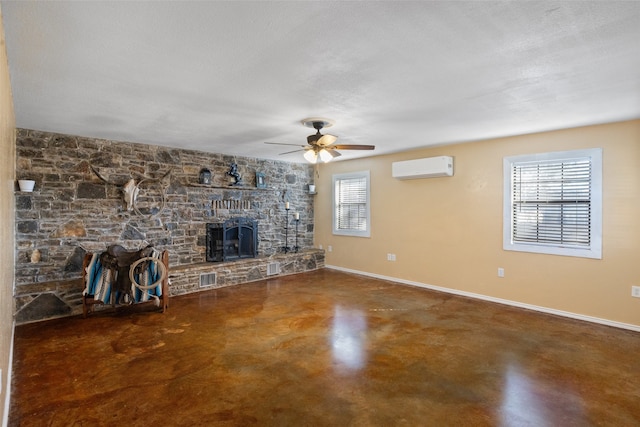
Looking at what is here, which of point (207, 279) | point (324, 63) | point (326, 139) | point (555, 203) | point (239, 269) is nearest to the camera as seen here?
point (324, 63)

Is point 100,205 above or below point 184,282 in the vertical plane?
above

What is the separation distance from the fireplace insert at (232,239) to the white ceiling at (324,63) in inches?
102

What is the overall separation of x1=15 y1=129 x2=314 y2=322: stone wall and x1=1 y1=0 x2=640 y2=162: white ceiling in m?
0.73

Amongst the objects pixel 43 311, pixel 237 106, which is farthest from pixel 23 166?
pixel 237 106

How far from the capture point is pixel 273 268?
6.82 meters

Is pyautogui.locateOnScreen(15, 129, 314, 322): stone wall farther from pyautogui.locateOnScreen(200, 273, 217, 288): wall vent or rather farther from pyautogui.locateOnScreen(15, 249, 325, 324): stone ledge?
pyautogui.locateOnScreen(200, 273, 217, 288): wall vent

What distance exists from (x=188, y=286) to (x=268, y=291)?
1321mm

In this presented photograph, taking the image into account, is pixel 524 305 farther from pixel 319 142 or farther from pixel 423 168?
pixel 319 142

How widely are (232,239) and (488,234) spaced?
4.51 meters

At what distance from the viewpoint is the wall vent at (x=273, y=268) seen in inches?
266

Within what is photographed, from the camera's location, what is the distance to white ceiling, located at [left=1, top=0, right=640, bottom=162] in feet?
6.04

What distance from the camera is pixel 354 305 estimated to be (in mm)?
4934

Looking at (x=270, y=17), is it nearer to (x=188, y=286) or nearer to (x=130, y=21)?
(x=130, y=21)

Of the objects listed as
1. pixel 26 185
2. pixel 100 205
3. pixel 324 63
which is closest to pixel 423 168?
pixel 324 63
